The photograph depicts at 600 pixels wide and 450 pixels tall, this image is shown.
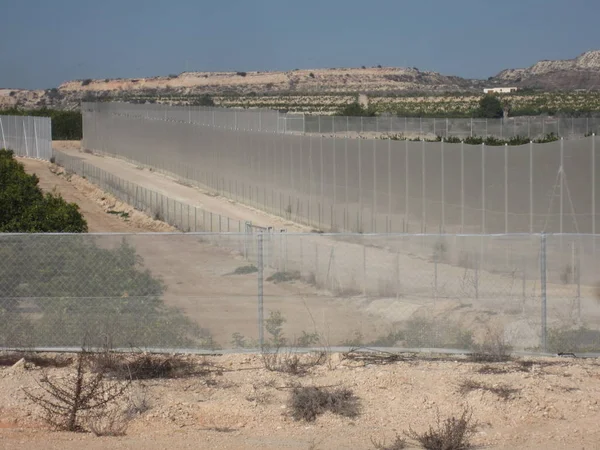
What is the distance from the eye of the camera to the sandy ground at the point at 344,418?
10898mm

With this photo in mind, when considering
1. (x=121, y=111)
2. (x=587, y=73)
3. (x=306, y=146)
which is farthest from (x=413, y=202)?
(x=587, y=73)

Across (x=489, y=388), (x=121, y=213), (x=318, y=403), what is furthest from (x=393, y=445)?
(x=121, y=213)

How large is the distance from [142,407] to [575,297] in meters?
6.20

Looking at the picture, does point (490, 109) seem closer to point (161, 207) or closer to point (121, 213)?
point (121, 213)

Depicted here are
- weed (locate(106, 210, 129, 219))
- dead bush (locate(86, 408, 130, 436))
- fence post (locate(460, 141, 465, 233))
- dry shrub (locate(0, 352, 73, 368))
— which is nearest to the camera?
dead bush (locate(86, 408, 130, 436))

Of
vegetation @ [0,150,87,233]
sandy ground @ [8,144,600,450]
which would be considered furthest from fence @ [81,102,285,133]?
sandy ground @ [8,144,600,450]

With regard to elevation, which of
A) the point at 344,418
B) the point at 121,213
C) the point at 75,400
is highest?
the point at 75,400

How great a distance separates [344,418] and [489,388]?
191cm

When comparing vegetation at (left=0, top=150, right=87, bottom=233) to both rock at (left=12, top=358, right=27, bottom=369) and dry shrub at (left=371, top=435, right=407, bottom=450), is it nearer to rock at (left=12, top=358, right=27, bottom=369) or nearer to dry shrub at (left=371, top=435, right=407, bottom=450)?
rock at (left=12, top=358, right=27, bottom=369)

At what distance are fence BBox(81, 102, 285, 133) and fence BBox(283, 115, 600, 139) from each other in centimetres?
125

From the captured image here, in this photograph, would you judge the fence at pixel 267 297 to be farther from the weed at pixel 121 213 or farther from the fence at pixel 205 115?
the weed at pixel 121 213

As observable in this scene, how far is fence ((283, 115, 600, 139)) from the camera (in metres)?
47.8

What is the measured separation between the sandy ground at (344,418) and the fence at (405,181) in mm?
10533

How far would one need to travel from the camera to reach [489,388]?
12.5 meters
